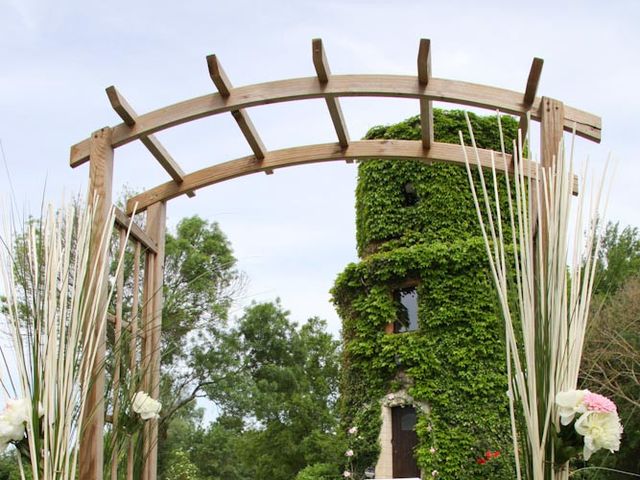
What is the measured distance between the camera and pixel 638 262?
16.5 metres

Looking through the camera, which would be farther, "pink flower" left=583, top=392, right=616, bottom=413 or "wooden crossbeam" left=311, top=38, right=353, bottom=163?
"wooden crossbeam" left=311, top=38, right=353, bottom=163

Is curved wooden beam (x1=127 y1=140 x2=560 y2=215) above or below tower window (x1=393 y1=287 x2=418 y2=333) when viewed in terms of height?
below

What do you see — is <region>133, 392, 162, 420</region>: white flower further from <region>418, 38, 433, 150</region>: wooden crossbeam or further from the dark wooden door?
the dark wooden door

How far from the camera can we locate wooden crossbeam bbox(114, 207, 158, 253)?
404 centimetres

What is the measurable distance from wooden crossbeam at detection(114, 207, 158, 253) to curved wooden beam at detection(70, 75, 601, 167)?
36 cm

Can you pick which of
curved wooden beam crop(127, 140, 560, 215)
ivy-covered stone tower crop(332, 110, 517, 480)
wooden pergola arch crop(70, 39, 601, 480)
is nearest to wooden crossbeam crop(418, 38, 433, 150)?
wooden pergola arch crop(70, 39, 601, 480)

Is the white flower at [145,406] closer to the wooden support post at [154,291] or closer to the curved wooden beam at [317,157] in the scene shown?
the wooden support post at [154,291]

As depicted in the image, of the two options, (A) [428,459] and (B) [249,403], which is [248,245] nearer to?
(B) [249,403]

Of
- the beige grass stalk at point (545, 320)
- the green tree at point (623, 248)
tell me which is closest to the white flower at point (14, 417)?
the beige grass stalk at point (545, 320)

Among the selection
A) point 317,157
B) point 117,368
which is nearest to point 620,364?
point 317,157

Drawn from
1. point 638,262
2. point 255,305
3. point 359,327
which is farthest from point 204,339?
point 638,262

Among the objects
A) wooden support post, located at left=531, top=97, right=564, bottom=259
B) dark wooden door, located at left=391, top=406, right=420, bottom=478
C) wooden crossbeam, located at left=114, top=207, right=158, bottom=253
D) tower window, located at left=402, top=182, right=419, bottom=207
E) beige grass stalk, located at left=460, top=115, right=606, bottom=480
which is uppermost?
tower window, located at left=402, top=182, right=419, bottom=207

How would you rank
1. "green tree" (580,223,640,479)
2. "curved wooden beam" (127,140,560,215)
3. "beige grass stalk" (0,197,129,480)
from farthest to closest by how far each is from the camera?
"green tree" (580,223,640,479), "curved wooden beam" (127,140,560,215), "beige grass stalk" (0,197,129,480)

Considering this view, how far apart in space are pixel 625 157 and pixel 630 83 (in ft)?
42.2
